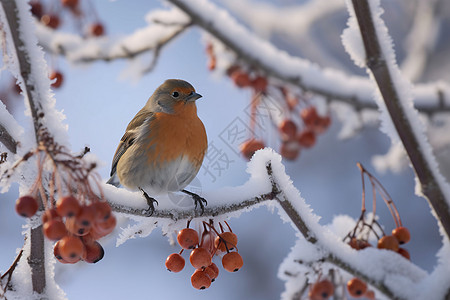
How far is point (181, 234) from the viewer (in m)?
1.81

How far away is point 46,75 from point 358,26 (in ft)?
3.61

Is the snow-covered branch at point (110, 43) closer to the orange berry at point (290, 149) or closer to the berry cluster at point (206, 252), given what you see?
the orange berry at point (290, 149)

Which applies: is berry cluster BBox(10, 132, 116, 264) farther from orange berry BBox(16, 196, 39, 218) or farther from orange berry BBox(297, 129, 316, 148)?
orange berry BBox(297, 129, 316, 148)

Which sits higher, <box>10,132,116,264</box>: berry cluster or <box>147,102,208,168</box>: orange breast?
<box>147,102,208,168</box>: orange breast

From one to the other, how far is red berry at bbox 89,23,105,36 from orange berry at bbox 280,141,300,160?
1.66 meters

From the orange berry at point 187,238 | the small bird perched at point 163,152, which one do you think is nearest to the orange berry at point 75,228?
the orange berry at point 187,238

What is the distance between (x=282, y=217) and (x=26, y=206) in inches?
34.5

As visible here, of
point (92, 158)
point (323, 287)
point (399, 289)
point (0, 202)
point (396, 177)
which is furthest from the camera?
point (396, 177)

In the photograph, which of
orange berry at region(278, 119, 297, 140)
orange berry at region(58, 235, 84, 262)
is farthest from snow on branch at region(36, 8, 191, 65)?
orange berry at region(58, 235, 84, 262)

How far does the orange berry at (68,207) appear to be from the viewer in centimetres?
126

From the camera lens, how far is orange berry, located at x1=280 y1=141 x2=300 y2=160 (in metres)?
3.83

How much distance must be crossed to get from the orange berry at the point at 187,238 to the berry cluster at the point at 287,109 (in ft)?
6.19

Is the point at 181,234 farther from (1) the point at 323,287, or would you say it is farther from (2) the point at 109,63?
(2) the point at 109,63

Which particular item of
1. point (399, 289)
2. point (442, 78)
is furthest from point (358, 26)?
point (442, 78)
